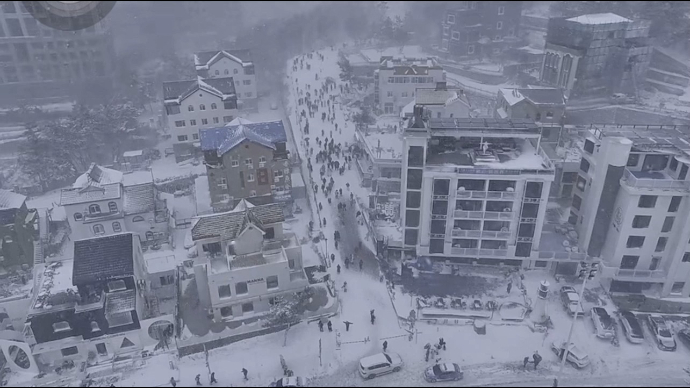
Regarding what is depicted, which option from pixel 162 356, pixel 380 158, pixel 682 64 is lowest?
pixel 162 356

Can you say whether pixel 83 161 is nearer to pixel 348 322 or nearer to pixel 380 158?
pixel 380 158

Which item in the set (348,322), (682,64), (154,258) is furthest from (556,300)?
(682,64)

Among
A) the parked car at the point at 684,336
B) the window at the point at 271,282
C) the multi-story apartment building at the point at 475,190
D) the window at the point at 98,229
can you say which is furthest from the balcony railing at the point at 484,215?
the window at the point at 98,229

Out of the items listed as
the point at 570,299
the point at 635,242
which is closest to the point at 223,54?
the point at 570,299

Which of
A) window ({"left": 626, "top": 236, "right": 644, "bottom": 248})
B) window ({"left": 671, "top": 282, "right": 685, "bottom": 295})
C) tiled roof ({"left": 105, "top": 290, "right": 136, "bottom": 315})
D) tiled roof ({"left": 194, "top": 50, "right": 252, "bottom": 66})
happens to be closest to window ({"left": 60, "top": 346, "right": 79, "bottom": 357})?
tiled roof ({"left": 105, "top": 290, "right": 136, "bottom": 315})

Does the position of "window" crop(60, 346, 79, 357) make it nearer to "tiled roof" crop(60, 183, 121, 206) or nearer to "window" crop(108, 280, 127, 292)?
"window" crop(108, 280, 127, 292)

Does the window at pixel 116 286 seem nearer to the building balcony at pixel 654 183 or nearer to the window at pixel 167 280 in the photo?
the window at pixel 167 280
